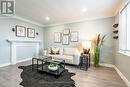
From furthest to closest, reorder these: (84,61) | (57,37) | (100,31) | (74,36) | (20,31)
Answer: (57,37) < (74,36) < (20,31) < (100,31) < (84,61)

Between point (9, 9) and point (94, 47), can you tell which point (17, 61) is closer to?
point (9, 9)

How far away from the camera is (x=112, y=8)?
377cm

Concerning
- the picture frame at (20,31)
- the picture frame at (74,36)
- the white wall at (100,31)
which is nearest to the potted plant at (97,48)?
the white wall at (100,31)

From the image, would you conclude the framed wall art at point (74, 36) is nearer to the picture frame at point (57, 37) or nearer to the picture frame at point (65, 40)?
the picture frame at point (65, 40)

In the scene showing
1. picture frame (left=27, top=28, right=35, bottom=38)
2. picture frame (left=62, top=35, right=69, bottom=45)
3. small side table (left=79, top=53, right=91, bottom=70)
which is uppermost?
picture frame (left=27, top=28, right=35, bottom=38)

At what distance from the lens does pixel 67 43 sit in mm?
5762

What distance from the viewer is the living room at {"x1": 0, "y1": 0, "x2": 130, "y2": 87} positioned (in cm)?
292

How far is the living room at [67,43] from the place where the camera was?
9.59ft

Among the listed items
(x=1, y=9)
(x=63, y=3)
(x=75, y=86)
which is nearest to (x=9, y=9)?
(x=1, y=9)

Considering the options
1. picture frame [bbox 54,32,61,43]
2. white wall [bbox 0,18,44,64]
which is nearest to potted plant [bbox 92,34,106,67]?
picture frame [bbox 54,32,61,43]

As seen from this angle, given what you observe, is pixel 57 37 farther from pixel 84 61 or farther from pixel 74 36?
pixel 84 61

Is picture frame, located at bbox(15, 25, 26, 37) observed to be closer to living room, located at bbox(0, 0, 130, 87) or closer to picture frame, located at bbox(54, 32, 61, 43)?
living room, located at bbox(0, 0, 130, 87)

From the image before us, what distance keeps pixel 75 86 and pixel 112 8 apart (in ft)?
10.9

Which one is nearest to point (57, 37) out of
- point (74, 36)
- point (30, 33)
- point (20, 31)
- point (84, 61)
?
point (74, 36)
